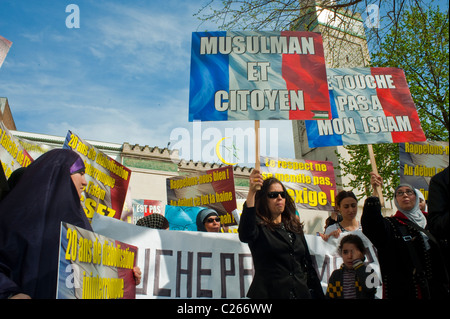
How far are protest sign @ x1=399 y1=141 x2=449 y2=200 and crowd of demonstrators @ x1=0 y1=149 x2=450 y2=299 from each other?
238cm

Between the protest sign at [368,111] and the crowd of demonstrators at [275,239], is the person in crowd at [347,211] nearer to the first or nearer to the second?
the crowd of demonstrators at [275,239]

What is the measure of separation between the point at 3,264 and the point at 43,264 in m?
0.19

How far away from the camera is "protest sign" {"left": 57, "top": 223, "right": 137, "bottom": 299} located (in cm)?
185

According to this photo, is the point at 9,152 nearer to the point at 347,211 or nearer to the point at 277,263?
the point at 277,263

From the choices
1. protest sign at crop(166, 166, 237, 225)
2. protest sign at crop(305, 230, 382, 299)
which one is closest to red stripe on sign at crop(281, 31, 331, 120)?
protest sign at crop(305, 230, 382, 299)

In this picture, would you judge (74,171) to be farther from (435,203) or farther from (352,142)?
(352,142)

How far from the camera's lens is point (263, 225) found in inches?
102

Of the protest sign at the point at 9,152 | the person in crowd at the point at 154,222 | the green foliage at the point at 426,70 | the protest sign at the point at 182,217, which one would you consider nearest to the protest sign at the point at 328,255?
the person in crowd at the point at 154,222

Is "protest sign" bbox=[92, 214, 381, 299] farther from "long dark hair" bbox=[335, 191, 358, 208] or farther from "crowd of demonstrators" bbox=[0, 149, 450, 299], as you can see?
"long dark hair" bbox=[335, 191, 358, 208]

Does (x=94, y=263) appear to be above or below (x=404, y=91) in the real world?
below

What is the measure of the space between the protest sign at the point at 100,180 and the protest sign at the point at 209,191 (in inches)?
80.0

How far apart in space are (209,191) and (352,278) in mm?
3990

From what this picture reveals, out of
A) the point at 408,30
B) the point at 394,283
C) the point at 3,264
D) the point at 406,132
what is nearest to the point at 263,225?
the point at 394,283

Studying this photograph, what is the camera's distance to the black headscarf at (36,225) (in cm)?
178
